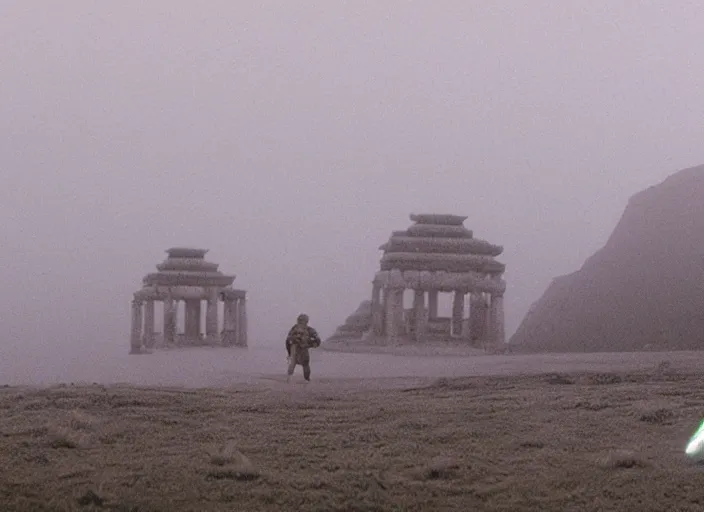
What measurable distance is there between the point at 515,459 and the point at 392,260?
23913 millimetres

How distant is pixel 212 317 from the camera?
40375 millimetres

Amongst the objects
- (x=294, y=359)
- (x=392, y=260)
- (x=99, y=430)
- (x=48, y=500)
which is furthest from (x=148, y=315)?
(x=48, y=500)

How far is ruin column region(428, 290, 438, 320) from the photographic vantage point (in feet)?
138

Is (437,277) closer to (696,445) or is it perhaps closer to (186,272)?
(186,272)

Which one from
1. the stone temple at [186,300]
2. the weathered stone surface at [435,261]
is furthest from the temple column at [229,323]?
the weathered stone surface at [435,261]

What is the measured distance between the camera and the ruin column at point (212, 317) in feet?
131

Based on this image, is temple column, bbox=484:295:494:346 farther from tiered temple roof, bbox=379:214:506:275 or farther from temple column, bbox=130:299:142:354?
temple column, bbox=130:299:142:354

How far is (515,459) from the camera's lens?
11.7 m

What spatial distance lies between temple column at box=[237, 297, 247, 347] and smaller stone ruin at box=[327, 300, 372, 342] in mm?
3350

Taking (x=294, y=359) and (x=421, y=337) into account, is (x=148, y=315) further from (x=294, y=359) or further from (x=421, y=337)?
(x=294, y=359)

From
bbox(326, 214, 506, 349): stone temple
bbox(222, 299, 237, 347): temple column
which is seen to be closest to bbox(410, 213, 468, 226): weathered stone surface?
bbox(326, 214, 506, 349): stone temple

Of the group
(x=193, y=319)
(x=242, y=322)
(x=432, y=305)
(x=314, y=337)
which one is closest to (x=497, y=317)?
(x=432, y=305)

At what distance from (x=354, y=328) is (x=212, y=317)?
596 centimetres

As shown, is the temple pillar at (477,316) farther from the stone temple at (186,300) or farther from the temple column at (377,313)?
the stone temple at (186,300)
